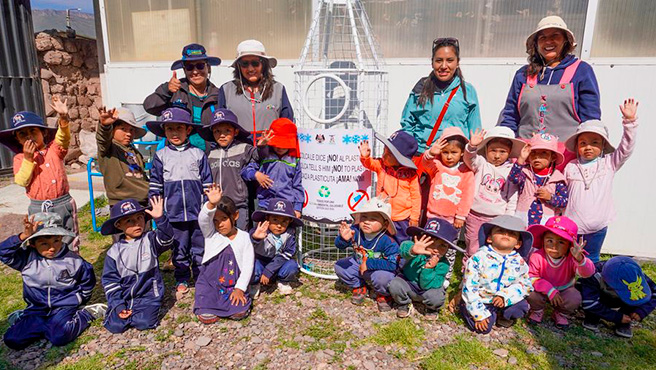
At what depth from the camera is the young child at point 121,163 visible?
4.20 metres

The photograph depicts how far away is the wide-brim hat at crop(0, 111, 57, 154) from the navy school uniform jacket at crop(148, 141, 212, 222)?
111 centimetres

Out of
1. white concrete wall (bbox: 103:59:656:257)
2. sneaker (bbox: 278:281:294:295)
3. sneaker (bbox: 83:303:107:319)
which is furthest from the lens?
white concrete wall (bbox: 103:59:656:257)

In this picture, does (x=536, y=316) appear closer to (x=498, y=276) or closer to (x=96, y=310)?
(x=498, y=276)

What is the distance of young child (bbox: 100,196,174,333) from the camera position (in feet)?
11.9

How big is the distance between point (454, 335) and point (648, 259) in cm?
340

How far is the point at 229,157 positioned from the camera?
4.19 meters

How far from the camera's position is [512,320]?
12.3ft

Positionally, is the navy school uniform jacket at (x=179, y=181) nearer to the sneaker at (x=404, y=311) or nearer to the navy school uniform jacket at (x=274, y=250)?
the navy school uniform jacket at (x=274, y=250)

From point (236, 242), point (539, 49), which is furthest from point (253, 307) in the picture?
point (539, 49)

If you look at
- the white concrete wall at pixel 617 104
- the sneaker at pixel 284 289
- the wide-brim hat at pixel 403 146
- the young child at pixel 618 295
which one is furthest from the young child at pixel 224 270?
the young child at pixel 618 295

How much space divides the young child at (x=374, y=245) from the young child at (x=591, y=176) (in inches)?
63.4

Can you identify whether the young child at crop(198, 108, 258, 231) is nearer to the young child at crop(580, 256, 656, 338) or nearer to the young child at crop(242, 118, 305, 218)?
the young child at crop(242, 118, 305, 218)

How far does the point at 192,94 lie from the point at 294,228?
1.84m

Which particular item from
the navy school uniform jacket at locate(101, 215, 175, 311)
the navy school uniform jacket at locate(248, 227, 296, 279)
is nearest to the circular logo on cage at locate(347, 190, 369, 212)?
the navy school uniform jacket at locate(248, 227, 296, 279)
